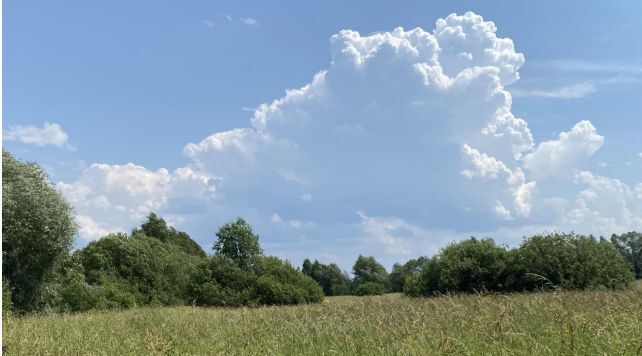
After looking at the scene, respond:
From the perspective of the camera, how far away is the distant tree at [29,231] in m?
25.3

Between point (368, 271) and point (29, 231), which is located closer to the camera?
point (29, 231)

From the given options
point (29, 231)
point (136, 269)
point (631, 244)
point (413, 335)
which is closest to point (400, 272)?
point (631, 244)

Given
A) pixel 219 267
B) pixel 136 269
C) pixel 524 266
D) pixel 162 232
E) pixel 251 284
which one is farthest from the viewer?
pixel 162 232

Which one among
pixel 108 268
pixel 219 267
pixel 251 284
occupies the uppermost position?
pixel 108 268

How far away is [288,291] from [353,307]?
19691mm

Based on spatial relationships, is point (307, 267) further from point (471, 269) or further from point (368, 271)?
Answer: point (471, 269)

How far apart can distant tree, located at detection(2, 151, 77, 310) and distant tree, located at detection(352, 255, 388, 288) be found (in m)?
49.4

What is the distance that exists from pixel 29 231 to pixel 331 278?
48.9 meters

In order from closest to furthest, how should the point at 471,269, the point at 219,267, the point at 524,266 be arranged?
1. the point at 524,266
2. the point at 471,269
3. the point at 219,267

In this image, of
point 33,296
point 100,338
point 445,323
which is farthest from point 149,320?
point 33,296

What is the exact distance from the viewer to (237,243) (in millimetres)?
33938

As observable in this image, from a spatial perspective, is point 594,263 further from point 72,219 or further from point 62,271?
point 62,271

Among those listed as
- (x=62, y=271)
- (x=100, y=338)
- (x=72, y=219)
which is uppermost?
(x=72, y=219)

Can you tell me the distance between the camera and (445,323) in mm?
8773
